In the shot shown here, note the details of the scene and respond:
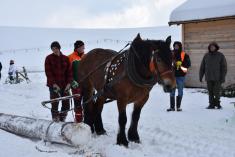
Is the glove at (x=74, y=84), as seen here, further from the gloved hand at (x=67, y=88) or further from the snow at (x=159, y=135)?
the snow at (x=159, y=135)

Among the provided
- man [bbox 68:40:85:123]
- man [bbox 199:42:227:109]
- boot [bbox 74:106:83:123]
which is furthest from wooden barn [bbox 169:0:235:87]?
boot [bbox 74:106:83:123]

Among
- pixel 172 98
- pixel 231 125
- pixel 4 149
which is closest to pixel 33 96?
pixel 172 98

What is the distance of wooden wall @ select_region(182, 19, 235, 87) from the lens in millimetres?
13805

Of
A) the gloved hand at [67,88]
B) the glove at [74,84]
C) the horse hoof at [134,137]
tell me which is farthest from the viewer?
the glove at [74,84]

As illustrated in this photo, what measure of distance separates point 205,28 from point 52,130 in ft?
33.4

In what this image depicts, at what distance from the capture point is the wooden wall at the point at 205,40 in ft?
45.3

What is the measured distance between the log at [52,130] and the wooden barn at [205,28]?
8.95 m

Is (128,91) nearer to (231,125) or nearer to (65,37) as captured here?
(231,125)

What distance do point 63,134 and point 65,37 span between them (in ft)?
198

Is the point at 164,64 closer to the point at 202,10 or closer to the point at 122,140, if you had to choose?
the point at 122,140

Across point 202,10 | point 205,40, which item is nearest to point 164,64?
point 202,10

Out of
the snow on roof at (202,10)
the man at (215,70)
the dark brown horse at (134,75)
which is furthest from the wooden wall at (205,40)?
the dark brown horse at (134,75)

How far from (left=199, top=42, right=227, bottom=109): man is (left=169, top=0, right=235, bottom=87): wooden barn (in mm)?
3335

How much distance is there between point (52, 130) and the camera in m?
5.87
